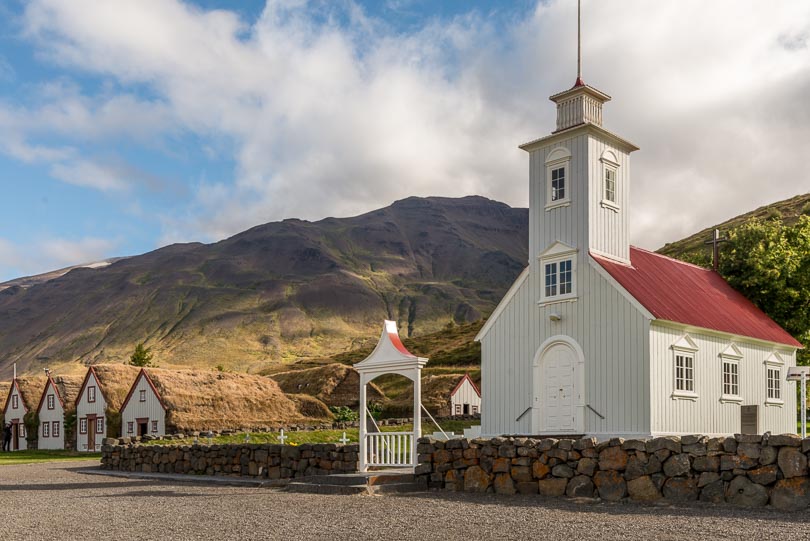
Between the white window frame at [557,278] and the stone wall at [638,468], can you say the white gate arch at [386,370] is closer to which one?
the stone wall at [638,468]

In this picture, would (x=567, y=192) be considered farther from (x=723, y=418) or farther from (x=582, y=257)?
(x=723, y=418)

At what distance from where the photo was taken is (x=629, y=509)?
48.1ft

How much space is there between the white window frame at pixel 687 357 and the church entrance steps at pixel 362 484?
785 cm

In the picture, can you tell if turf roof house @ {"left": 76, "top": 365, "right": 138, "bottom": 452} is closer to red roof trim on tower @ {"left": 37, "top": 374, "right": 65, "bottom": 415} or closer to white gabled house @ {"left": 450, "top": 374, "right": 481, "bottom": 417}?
red roof trim on tower @ {"left": 37, "top": 374, "right": 65, "bottom": 415}

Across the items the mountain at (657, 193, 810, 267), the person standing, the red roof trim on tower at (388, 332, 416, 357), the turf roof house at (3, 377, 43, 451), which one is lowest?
the person standing

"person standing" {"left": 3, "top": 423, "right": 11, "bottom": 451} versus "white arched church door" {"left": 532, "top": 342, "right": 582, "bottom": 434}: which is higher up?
"white arched church door" {"left": 532, "top": 342, "right": 582, "bottom": 434}

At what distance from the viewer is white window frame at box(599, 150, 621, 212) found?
1000 inches

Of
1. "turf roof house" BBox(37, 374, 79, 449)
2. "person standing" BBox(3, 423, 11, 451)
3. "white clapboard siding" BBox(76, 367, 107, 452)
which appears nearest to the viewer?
"white clapboard siding" BBox(76, 367, 107, 452)

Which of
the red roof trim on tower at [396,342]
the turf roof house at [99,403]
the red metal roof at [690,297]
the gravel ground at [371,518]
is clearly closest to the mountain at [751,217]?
the turf roof house at [99,403]

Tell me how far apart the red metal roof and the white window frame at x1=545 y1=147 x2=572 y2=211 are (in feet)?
6.81

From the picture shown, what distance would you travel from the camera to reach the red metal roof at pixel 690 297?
23.7 meters

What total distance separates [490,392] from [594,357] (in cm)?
386

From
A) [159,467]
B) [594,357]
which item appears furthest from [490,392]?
[159,467]

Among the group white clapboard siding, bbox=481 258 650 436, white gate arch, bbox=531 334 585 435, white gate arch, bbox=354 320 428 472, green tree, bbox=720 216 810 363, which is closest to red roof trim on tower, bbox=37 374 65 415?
white clapboard siding, bbox=481 258 650 436
